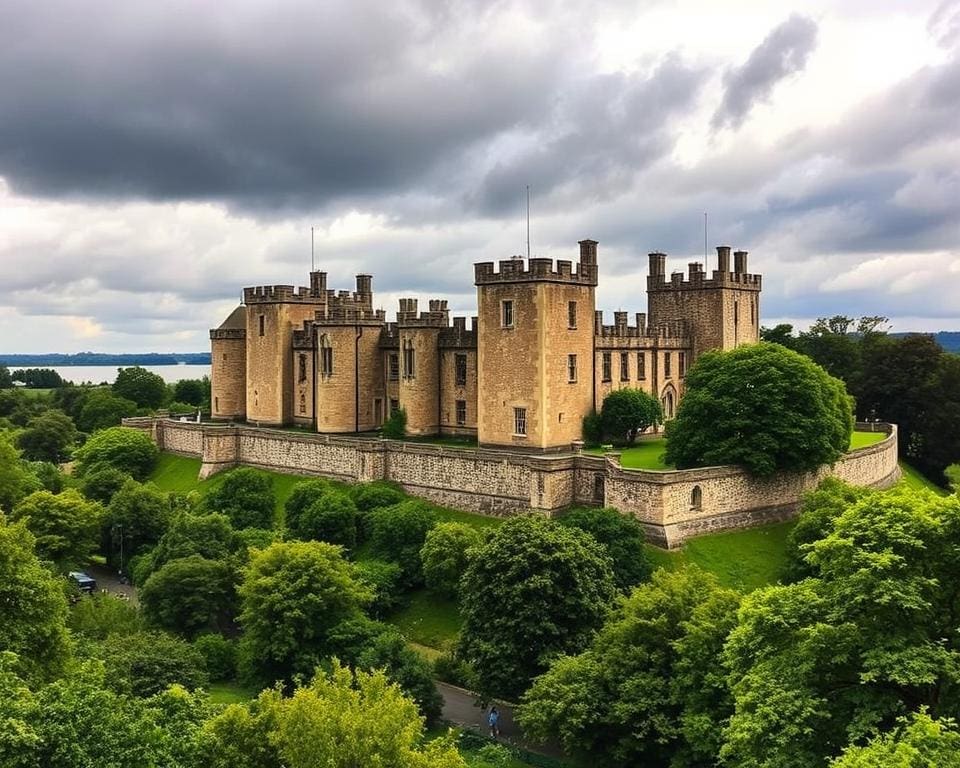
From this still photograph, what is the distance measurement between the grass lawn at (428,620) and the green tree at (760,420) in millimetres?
11886

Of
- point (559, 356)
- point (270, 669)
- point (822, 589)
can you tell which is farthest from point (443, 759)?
point (559, 356)

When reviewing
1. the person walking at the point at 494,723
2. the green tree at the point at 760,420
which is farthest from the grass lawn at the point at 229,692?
the green tree at the point at 760,420

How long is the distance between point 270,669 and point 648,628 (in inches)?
546

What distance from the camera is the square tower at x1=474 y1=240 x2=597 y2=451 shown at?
4456cm

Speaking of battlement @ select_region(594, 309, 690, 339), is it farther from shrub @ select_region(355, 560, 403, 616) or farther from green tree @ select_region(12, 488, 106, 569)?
green tree @ select_region(12, 488, 106, 569)

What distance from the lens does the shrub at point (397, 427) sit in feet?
168

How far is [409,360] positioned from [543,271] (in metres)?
11.4

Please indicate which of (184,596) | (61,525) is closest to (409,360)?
(61,525)

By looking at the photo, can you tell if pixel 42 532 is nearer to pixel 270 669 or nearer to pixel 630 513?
pixel 270 669

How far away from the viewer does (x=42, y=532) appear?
4503 centimetres

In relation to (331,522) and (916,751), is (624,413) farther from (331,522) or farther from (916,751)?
(916,751)

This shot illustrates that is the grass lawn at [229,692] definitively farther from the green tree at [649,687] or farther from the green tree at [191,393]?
the green tree at [191,393]

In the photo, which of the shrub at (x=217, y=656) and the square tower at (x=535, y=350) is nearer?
the shrub at (x=217, y=656)

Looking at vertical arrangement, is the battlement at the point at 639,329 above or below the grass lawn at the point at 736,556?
above
